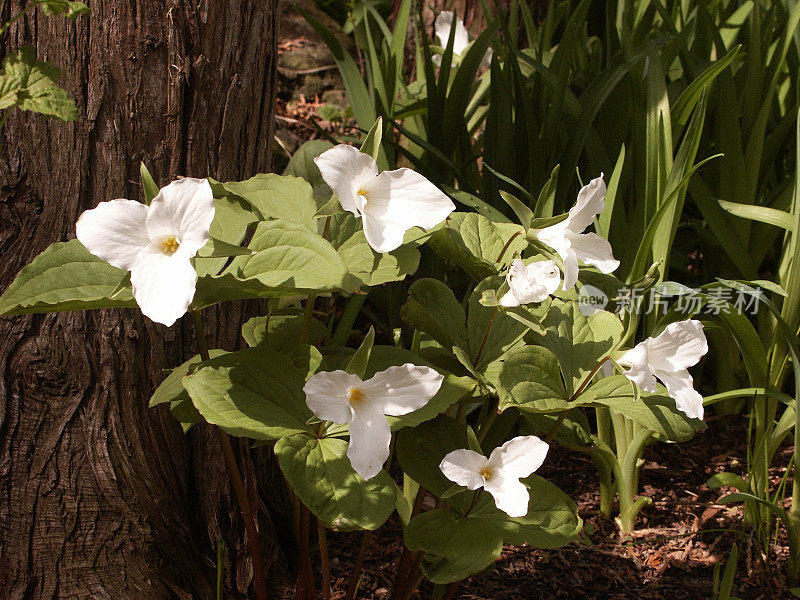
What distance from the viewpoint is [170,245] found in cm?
76

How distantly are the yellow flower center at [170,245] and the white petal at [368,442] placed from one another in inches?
11.0

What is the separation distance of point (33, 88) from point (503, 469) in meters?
0.82

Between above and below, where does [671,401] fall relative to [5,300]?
below

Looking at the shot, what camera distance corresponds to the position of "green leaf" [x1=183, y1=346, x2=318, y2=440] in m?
0.83

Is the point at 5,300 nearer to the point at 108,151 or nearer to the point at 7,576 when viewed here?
the point at 108,151

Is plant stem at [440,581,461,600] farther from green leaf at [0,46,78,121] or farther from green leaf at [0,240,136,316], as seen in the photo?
green leaf at [0,46,78,121]

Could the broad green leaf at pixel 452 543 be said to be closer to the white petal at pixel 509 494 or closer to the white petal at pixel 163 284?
the white petal at pixel 509 494

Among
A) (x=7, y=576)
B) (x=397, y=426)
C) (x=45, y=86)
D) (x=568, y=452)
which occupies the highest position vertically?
(x=45, y=86)

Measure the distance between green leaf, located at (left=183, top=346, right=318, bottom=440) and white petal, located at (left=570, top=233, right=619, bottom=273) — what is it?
0.39m

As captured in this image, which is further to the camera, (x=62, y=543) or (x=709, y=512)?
(x=709, y=512)

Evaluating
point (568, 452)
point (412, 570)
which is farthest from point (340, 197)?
point (568, 452)

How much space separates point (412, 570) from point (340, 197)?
2.04 ft

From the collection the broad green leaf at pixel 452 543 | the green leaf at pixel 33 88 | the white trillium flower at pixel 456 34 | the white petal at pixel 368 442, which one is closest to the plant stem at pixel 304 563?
the broad green leaf at pixel 452 543

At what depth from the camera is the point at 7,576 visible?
1090 millimetres
